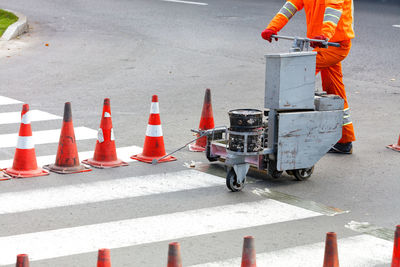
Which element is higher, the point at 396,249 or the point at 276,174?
the point at 396,249

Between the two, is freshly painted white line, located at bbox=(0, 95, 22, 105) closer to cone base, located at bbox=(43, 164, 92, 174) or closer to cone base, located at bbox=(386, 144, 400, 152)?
cone base, located at bbox=(43, 164, 92, 174)

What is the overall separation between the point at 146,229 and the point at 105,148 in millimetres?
2099

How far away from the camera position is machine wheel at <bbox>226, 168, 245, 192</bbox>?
7.38 m

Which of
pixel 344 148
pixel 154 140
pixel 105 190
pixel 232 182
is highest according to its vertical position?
pixel 154 140

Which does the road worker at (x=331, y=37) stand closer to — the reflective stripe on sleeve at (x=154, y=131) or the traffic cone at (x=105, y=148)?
the reflective stripe on sleeve at (x=154, y=131)

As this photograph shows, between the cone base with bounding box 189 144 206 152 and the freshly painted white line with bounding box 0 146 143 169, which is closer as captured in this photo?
the freshly painted white line with bounding box 0 146 143 169

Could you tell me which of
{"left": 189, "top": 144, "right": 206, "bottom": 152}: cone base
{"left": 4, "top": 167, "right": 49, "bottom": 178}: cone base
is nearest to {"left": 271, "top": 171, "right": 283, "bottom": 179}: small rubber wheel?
{"left": 189, "top": 144, "right": 206, "bottom": 152}: cone base

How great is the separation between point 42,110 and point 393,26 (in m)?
10.2

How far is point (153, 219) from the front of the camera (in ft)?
21.6

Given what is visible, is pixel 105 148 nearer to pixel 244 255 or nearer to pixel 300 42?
pixel 300 42

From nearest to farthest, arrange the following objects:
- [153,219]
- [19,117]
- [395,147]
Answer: [153,219] < [395,147] < [19,117]

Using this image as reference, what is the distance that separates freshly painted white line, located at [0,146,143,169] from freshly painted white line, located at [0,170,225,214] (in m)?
0.80

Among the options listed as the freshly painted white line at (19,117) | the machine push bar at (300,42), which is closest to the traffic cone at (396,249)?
the machine push bar at (300,42)

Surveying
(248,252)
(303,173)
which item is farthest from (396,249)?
(303,173)
